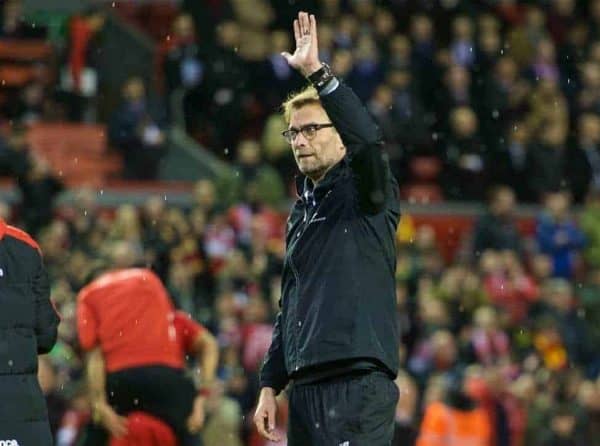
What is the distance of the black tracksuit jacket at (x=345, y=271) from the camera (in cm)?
711

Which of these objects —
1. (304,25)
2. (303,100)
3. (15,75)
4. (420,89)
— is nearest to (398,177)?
(420,89)

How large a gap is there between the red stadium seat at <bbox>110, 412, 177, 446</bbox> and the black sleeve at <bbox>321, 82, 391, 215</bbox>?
11.6 feet

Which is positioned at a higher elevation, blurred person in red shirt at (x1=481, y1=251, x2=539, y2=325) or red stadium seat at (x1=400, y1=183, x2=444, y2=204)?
red stadium seat at (x1=400, y1=183, x2=444, y2=204)

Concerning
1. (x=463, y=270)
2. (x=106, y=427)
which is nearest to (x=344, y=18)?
(x=463, y=270)

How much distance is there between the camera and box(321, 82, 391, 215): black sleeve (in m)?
6.91

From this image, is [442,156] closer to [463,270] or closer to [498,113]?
[498,113]

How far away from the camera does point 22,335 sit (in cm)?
778

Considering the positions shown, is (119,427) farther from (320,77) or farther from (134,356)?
(320,77)

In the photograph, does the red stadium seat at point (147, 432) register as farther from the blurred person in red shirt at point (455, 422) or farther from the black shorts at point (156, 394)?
the blurred person in red shirt at point (455, 422)

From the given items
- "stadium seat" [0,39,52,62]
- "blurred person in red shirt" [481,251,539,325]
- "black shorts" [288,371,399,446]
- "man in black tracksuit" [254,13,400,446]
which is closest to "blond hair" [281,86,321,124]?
"man in black tracksuit" [254,13,400,446]

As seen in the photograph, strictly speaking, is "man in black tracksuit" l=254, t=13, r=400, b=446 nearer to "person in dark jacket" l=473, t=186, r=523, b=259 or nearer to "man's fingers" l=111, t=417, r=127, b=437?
"man's fingers" l=111, t=417, r=127, b=437

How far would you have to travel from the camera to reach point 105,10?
21.5 meters

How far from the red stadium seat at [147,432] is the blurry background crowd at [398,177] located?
10.3ft

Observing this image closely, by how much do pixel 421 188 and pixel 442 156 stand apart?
1.42ft
